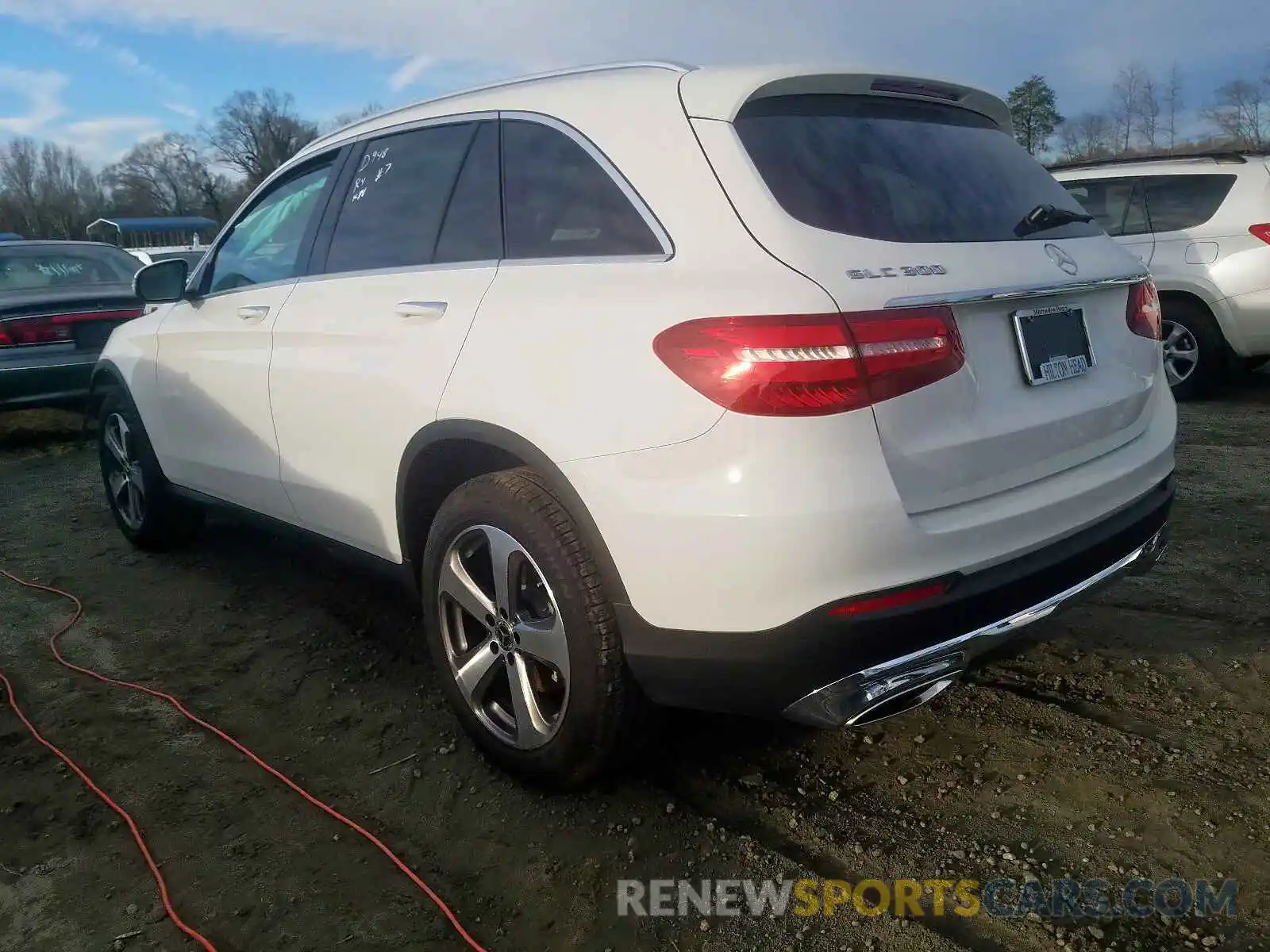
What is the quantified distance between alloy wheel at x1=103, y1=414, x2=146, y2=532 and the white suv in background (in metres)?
6.43

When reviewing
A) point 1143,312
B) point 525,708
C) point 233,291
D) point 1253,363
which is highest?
point 233,291

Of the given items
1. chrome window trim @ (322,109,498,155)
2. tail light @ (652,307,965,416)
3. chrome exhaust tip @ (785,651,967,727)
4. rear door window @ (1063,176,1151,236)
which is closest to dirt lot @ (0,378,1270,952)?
chrome exhaust tip @ (785,651,967,727)

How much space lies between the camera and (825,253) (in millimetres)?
2072

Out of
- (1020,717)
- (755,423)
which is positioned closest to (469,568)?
(755,423)

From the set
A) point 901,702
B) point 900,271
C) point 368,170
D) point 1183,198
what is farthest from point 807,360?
point 1183,198

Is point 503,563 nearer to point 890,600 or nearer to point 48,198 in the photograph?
point 890,600

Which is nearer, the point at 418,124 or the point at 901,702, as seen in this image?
the point at 901,702

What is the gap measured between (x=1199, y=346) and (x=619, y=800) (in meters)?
6.41

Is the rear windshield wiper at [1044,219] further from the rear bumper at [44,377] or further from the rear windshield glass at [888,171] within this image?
the rear bumper at [44,377]

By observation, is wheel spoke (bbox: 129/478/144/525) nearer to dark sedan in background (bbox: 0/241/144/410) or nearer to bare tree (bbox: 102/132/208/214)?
dark sedan in background (bbox: 0/241/144/410)

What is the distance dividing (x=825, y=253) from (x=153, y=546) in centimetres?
389

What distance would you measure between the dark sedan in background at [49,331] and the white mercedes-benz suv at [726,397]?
16.5 feet

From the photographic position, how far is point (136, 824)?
8.47 ft

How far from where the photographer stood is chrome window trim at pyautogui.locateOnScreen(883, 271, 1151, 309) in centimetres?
205
